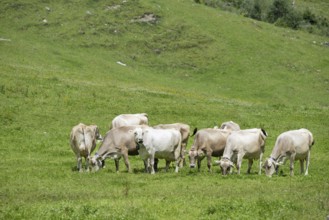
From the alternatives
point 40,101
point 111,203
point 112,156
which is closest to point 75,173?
point 112,156

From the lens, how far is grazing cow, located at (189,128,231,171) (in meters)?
28.8

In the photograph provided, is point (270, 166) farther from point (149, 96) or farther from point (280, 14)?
point (280, 14)

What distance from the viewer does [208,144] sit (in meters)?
29.0

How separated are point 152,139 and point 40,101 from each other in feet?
58.0

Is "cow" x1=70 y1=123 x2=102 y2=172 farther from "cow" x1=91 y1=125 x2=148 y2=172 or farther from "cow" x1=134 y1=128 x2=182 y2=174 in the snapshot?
"cow" x1=134 y1=128 x2=182 y2=174

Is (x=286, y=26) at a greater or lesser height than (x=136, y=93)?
greater

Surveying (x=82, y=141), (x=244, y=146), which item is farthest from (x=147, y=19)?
(x=244, y=146)

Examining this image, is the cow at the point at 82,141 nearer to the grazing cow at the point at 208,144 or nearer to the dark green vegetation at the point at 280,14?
the grazing cow at the point at 208,144

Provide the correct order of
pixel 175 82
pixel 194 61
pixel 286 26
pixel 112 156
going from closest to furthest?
pixel 112 156, pixel 175 82, pixel 194 61, pixel 286 26

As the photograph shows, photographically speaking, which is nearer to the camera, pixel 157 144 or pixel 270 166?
pixel 270 166

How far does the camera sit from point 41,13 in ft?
259

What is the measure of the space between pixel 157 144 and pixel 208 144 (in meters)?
2.91

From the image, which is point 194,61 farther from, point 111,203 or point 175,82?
point 111,203

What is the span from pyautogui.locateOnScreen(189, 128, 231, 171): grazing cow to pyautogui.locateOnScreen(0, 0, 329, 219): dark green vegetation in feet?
3.82
